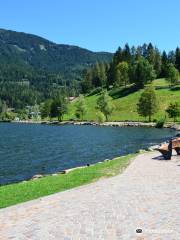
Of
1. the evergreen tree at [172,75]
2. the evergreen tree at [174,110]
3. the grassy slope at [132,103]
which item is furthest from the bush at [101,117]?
the evergreen tree at [172,75]

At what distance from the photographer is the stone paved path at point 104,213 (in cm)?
1390

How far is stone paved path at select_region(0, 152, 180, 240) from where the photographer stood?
1390cm

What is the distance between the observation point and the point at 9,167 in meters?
49.9

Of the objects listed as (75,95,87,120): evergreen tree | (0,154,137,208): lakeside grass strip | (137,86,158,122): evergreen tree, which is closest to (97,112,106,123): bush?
(75,95,87,120): evergreen tree

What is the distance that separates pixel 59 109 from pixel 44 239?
602 ft

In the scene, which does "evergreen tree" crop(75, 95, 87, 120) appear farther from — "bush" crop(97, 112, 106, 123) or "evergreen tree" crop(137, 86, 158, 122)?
"evergreen tree" crop(137, 86, 158, 122)

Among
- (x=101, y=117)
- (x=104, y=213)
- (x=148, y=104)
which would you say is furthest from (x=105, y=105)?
(x=104, y=213)

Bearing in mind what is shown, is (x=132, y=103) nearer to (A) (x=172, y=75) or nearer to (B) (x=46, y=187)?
(A) (x=172, y=75)

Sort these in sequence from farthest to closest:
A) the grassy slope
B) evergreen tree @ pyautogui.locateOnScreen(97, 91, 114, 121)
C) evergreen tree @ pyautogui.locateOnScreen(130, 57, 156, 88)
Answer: evergreen tree @ pyautogui.locateOnScreen(130, 57, 156, 88), evergreen tree @ pyautogui.locateOnScreen(97, 91, 114, 121), the grassy slope

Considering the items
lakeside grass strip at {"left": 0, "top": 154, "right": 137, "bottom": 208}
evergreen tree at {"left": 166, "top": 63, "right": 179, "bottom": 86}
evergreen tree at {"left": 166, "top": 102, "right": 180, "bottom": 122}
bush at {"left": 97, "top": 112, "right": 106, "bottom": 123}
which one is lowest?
lakeside grass strip at {"left": 0, "top": 154, "right": 137, "bottom": 208}

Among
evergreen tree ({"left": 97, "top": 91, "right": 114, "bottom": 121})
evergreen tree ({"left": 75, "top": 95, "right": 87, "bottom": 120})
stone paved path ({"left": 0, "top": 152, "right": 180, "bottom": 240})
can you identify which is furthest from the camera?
evergreen tree ({"left": 75, "top": 95, "right": 87, "bottom": 120})

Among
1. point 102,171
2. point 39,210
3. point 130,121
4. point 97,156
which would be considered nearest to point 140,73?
point 130,121

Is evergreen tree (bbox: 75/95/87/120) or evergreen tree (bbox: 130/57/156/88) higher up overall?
evergreen tree (bbox: 130/57/156/88)

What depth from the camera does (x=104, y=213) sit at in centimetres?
1662
